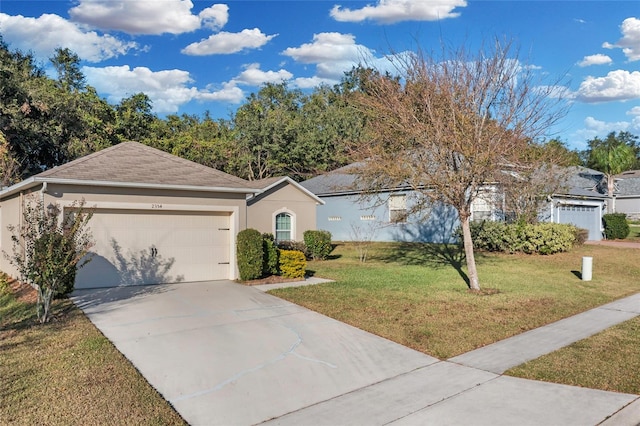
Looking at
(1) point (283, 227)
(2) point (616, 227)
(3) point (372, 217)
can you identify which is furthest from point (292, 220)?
(2) point (616, 227)

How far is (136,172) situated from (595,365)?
10.7 m

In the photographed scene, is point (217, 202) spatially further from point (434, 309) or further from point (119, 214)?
point (434, 309)

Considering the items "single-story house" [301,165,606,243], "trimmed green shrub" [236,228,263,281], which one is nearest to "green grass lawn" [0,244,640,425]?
"trimmed green shrub" [236,228,263,281]

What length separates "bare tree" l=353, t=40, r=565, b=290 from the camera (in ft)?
33.5

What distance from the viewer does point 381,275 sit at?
13539 millimetres

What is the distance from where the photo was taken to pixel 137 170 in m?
11.9

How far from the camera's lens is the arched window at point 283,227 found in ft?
61.6

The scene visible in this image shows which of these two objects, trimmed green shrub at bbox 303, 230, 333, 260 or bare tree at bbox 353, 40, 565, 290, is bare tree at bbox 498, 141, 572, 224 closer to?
bare tree at bbox 353, 40, 565, 290

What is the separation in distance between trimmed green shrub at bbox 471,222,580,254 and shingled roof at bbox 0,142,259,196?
10.8 metres

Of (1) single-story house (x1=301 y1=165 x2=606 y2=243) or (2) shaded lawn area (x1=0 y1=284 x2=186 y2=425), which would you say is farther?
(1) single-story house (x1=301 y1=165 x2=606 y2=243)

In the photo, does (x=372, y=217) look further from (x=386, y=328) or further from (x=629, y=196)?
(x=629, y=196)

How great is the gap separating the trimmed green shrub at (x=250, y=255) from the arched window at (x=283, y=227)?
6.42 meters

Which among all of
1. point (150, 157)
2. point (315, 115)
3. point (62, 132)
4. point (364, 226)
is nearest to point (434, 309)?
point (150, 157)

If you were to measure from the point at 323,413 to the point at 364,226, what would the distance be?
2053 centimetres
